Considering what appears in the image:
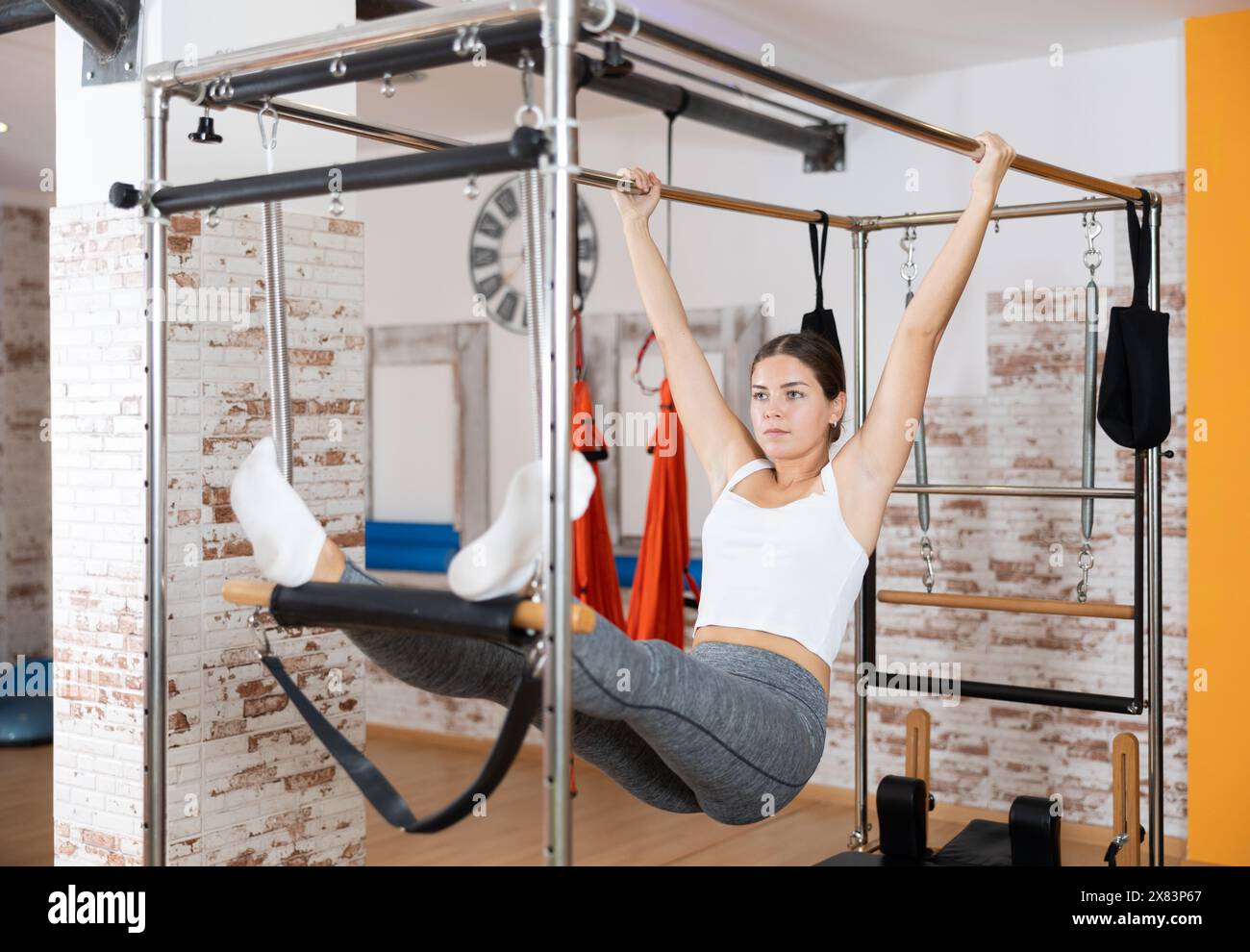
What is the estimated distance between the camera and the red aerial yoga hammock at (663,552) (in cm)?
469

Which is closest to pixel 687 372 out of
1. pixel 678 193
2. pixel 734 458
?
pixel 734 458

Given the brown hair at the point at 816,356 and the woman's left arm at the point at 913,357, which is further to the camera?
the brown hair at the point at 816,356

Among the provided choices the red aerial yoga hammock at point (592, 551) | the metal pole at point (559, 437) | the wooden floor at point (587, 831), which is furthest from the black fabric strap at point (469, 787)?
the red aerial yoga hammock at point (592, 551)

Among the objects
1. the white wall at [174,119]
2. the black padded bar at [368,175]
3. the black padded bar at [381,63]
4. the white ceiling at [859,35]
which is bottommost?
the black padded bar at [368,175]

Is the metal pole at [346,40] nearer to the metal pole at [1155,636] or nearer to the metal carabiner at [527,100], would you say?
the metal carabiner at [527,100]

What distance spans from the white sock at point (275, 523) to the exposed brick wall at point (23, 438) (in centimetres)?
545

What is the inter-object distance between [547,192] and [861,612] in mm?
2095

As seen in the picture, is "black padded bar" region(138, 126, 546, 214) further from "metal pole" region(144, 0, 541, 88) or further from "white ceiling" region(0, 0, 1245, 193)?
"white ceiling" region(0, 0, 1245, 193)

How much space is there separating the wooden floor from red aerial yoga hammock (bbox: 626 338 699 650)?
0.72 metres

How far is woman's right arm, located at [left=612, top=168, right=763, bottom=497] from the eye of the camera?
2.82m

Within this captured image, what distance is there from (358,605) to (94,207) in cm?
161

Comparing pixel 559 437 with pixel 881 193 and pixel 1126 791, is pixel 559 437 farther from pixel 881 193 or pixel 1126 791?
pixel 881 193

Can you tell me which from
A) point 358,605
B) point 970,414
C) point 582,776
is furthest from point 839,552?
point 582,776

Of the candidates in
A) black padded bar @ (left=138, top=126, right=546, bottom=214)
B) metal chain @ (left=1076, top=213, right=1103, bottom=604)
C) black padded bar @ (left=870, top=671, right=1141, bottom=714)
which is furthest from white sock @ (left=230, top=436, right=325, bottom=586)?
metal chain @ (left=1076, top=213, right=1103, bottom=604)
